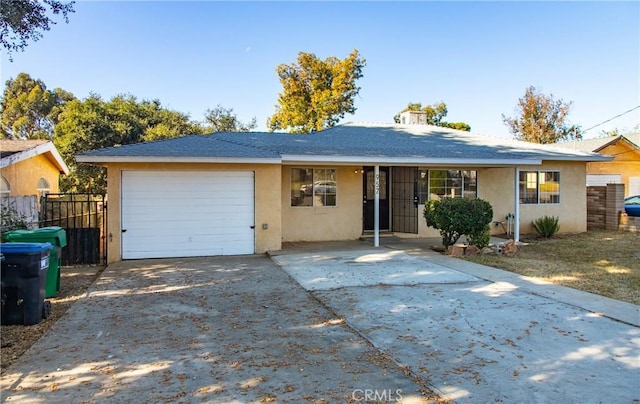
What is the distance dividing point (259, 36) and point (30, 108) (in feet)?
115

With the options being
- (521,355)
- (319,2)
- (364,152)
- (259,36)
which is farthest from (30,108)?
(521,355)

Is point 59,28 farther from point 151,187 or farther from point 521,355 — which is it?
point 521,355

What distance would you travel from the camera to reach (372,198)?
44.3 ft

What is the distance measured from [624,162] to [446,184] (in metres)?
15.8

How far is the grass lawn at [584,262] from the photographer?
709cm

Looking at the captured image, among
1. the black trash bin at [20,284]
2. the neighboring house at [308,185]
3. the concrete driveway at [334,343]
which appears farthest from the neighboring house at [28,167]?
the black trash bin at [20,284]

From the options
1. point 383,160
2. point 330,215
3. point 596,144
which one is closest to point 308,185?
point 330,215

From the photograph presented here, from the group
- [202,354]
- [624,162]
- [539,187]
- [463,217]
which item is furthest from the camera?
[624,162]

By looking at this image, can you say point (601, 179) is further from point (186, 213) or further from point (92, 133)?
point (92, 133)

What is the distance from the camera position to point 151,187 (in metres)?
9.80

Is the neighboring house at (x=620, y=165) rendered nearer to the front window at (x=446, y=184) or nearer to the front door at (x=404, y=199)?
the front window at (x=446, y=184)

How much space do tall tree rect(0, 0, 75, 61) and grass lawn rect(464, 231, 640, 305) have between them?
32.4ft

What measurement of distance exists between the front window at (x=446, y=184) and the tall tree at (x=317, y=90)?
1641 centimetres

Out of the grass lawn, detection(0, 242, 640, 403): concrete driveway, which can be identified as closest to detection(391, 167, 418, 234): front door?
the grass lawn
